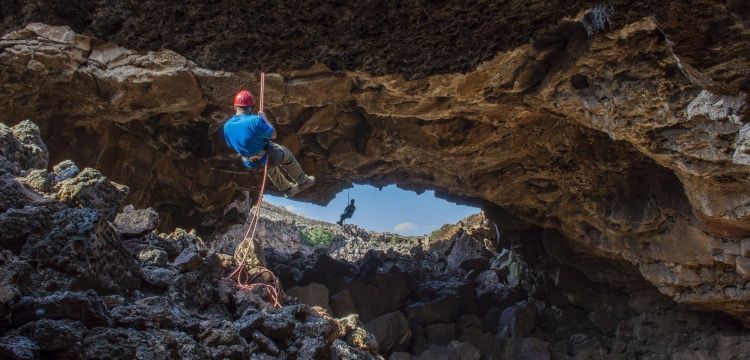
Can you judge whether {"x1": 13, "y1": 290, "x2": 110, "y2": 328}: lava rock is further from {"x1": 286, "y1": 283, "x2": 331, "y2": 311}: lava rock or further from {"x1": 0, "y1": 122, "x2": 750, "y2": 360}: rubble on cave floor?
{"x1": 286, "y1": 283, "x2": 331, "y2": 311}: lava rock

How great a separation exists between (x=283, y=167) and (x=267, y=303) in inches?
72.5

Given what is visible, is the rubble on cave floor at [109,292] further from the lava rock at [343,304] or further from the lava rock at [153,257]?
the lava rock at [343,304]

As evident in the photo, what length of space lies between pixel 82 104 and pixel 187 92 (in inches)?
75.0

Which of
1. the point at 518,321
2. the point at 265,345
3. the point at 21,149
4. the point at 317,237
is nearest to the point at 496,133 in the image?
the point at 265,345

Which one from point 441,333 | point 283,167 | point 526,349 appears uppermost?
point 283,167

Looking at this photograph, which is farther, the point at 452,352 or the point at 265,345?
the point at 452,352

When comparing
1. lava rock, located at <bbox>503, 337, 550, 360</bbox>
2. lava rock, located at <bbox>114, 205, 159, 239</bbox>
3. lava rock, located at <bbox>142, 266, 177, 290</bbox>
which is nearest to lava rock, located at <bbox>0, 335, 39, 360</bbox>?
lava rock, located at <bbox>142, 266, 177, 290</bbox>

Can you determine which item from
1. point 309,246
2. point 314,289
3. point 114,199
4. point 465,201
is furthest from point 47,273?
point 309,246

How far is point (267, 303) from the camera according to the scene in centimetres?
671

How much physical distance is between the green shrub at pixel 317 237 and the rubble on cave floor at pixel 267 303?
3666mm

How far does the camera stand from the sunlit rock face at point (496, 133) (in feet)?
20.9

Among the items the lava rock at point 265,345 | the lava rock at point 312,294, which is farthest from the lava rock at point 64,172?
the lava rock at point 312,294

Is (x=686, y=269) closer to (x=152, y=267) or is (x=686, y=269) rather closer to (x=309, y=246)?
(x=152, y=267)

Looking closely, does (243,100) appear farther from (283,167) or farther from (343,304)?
(343,304)
